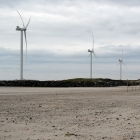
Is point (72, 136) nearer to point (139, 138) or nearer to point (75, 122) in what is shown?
point (139, 138)

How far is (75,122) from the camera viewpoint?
40.7 feet

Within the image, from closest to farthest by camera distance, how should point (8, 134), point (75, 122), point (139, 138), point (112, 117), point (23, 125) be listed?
point (139, 138), point (8, 134), point (23, 125), point (75, 122), point (112, 117)

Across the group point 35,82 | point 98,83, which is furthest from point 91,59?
point 35,82

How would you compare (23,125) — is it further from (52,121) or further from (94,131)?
(94,131)

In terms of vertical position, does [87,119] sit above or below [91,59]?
below

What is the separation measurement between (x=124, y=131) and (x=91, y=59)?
2841 inches

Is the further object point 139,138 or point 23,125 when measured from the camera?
point 23,125

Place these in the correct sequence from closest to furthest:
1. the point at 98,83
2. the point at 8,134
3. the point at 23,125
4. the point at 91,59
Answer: the point at 8,134 < the point at 23,125 < the point at 98,83 < the point at 91,59

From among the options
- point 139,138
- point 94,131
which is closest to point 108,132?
point 94,131

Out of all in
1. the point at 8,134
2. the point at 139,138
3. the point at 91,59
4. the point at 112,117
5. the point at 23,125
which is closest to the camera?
the point at 139,138

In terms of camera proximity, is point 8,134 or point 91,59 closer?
point 8,134

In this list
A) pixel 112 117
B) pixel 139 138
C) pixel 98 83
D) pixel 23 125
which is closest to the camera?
pixel 139 138

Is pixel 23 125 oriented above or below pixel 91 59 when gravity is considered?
below

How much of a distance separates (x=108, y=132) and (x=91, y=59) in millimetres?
72298
